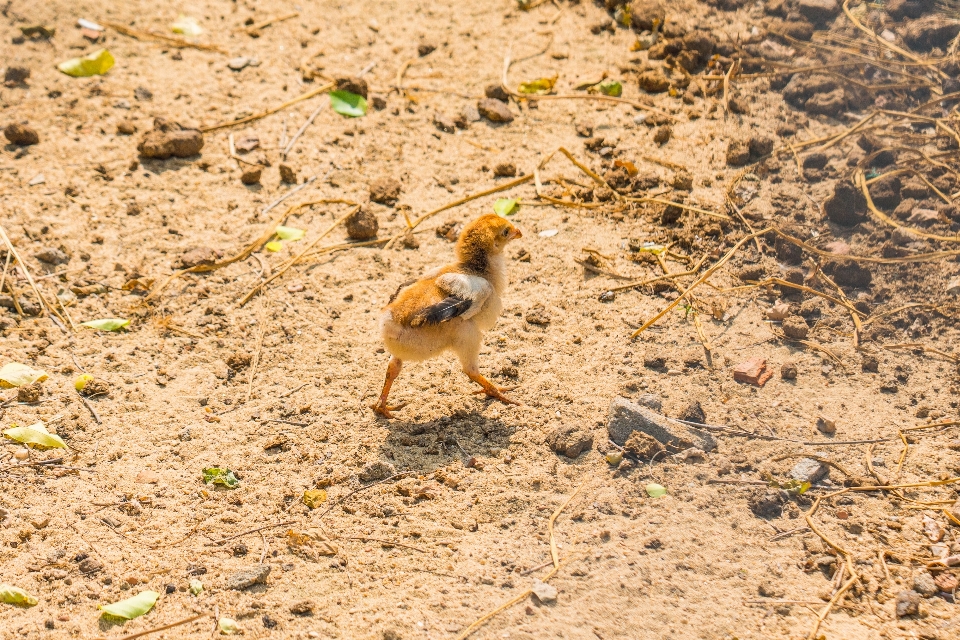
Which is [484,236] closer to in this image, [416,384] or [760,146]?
[416,384]

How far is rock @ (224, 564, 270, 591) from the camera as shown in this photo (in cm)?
414

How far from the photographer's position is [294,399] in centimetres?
520

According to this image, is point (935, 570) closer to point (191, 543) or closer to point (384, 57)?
point (191, 543)

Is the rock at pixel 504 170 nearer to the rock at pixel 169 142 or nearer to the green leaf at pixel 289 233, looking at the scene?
the green leaf at pixel 289 233

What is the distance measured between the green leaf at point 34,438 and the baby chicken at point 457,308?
1.87 metres

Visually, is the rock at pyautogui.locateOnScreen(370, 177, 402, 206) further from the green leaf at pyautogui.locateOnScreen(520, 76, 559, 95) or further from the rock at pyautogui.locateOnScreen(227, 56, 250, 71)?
the rock at pyautogui.locateOnScreen(227, 56, 250, 71)

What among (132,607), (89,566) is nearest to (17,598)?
(89,566)

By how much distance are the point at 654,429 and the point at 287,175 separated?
12.4 feet

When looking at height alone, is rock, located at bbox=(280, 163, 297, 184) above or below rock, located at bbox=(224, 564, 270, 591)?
above

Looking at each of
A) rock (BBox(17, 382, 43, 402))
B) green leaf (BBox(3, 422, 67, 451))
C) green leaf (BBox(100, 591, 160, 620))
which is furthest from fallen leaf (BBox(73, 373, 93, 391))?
green leaf (BBox(100, 591, 160, 620))

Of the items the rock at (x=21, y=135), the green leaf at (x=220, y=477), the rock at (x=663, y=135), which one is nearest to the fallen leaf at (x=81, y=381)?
the green leaf at (x=220, y=477)

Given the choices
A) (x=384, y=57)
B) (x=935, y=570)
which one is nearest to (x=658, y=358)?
(x=935, y=570)

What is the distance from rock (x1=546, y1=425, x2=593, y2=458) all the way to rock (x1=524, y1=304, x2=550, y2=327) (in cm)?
104

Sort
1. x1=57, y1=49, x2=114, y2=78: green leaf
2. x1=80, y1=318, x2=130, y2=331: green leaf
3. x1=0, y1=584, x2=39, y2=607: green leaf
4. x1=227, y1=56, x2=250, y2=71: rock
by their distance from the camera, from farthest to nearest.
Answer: x1=227, y1=56, x2=250, y2=71: rock → x1=57, y1=49, x2=114, y2=78: green leaf → x1=80, y1=318, x2=130, y2=331: green leaf → x1=0, y1=584, x2=39, y2=607: green leaf
